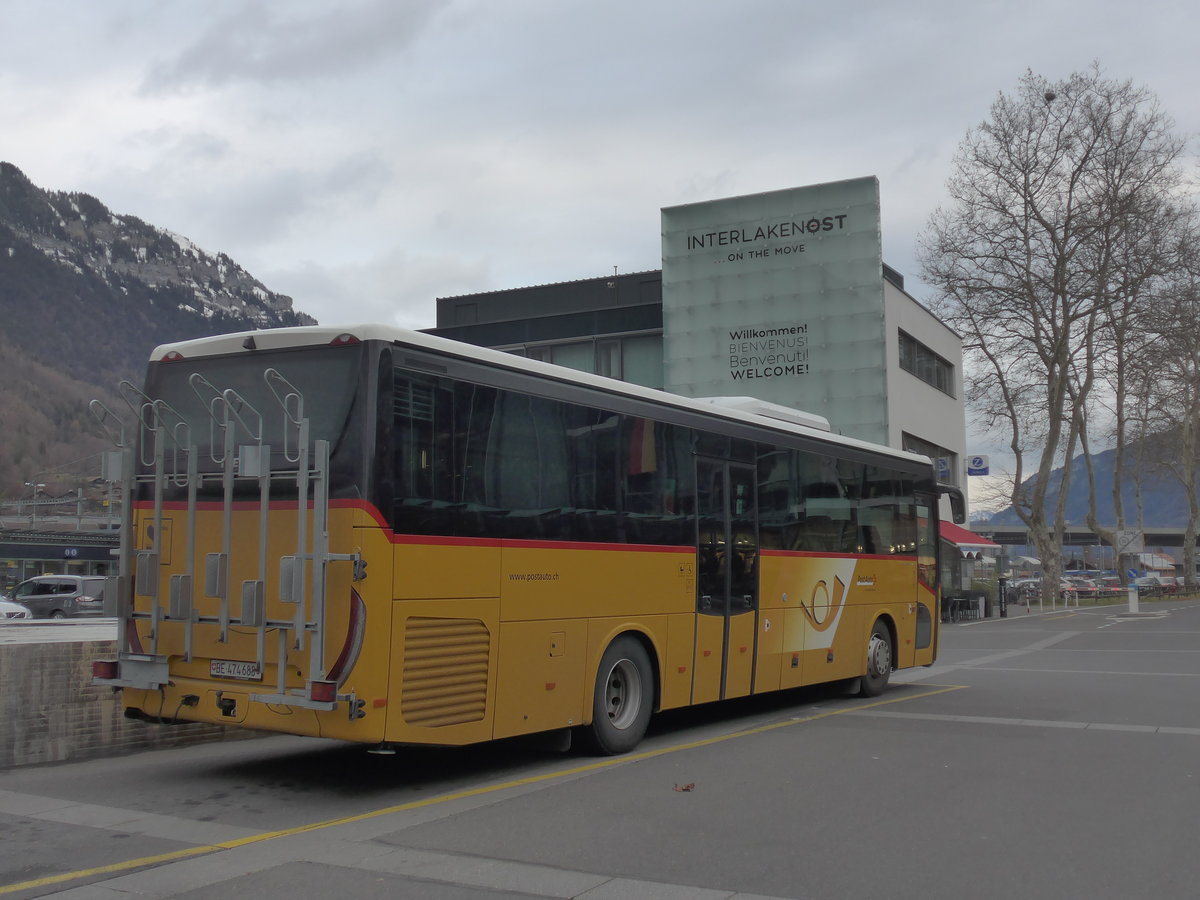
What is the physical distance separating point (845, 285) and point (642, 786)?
31.0 metres

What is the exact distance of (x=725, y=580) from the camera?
39.3ft

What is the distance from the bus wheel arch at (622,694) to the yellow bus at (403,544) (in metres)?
0.02

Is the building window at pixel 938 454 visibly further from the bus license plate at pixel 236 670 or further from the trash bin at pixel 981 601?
the bus license plate at pixel 236 670

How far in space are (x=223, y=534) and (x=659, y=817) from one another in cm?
362

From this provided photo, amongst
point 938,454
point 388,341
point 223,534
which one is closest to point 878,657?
point 388,341

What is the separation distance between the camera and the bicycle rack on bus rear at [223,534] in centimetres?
786

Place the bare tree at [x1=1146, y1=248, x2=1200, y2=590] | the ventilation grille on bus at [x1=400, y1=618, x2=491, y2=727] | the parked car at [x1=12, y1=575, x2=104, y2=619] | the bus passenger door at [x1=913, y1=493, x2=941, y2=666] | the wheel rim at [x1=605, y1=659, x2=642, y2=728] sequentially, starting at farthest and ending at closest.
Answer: the bare tree at [x1=1146, y1=248, x2=1200, y2=590], the parked car at [x1=12, y1=575, x2=104, y2=619], the bus passenger door at [x1=913, y1=493, x2=941, y2=666], the wheel rim at [x1=605, y1=659, x2=642, y2=728], the ventilation grille on bus at [x1=400, y1=618, x2=491, y2=727]

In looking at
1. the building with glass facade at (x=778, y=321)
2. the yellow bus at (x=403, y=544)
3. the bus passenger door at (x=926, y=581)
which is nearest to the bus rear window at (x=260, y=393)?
the yellow bus at (x=403, y=544)

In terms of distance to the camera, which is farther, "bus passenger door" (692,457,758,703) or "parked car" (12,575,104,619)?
"parked car" (12,575,104,619)

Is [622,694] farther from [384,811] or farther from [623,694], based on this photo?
[384,811]

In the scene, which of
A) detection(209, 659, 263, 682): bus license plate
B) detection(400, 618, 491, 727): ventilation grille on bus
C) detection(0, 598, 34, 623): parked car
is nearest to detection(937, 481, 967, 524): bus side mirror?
detection(400, 618, 491, 727): ventilation grille on bus

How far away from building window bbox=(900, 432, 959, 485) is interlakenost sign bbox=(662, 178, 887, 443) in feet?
12.7

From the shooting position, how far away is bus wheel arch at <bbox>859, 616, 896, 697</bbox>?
50.0 feet

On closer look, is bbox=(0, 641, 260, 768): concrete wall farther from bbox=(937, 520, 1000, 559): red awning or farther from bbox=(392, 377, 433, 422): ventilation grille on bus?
bbox=(937, 520, 1000, 559): red awning
